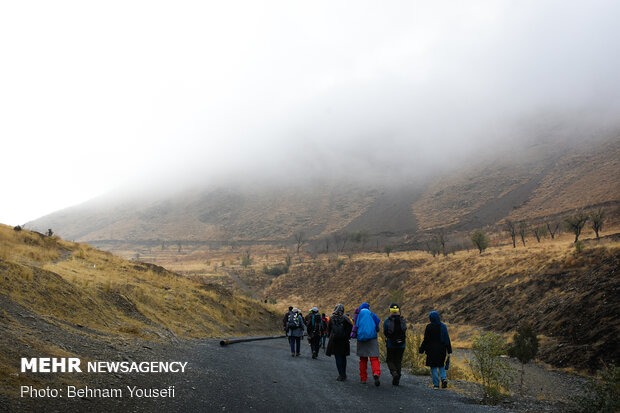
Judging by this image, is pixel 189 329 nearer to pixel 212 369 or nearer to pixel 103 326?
pixel 103 326

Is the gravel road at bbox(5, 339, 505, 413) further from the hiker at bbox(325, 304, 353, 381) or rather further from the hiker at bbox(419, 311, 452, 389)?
the hiker at bbox(419, 311, 452, 389)

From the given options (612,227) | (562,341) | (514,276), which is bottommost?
(562,341)

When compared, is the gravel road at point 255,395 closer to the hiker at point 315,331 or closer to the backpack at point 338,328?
the backpack at point 338,328

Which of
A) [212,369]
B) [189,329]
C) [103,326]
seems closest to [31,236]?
[189,329]

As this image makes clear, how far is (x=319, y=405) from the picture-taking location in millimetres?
7367

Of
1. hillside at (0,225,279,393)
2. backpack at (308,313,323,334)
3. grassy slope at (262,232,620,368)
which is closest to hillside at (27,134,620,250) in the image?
grassy slope at (262,232,620,368)

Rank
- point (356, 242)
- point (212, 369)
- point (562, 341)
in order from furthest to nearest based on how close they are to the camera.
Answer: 1. point (356, 242)
2. point (562, 341)
3. point (212, 369)

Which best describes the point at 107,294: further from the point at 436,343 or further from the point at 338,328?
the point at 436,343

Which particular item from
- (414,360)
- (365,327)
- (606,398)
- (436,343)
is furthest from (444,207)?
(606,398)

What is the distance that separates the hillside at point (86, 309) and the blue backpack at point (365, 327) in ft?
18.8

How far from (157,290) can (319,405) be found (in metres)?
16.5

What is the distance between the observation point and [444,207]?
15512 centimetres

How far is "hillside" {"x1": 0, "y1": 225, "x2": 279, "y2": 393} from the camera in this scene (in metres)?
7.73

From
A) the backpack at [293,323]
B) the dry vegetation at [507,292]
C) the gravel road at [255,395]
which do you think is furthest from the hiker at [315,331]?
the dry vegetation at [507,292]
